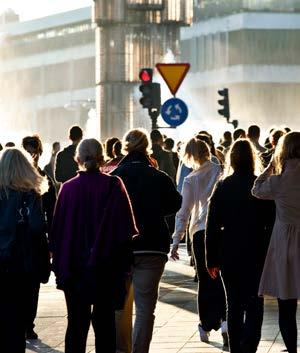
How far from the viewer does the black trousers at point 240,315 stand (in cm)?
1162

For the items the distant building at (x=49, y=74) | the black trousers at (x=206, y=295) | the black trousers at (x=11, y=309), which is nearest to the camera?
the black trousers at (x=11, y=309)

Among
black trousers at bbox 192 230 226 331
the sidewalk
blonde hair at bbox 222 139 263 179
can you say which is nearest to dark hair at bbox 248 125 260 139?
the sidewalk

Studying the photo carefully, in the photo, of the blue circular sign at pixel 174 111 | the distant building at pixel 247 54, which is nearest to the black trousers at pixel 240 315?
the blue circular sign at pixel 174 111

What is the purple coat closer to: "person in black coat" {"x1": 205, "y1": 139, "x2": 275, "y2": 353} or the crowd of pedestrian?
the crowd of pedestrian

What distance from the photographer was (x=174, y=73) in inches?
1096

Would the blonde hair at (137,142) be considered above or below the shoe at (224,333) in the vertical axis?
above

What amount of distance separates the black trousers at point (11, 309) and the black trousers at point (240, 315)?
1438 millimetres

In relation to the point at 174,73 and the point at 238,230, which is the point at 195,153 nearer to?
the point at 238,230

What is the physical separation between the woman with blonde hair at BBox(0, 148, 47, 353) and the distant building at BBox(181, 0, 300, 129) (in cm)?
7777

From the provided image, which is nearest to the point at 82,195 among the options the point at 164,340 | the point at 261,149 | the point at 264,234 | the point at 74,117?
the point at 264,234

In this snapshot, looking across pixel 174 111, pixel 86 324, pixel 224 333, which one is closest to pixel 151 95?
pixel 174 111

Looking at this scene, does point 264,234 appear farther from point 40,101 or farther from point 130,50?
point 40,101

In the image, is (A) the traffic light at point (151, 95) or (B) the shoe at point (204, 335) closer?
(B) the shoe at point (204, 335)

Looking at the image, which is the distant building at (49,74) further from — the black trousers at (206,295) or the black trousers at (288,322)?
the black trousers at (288,322)
